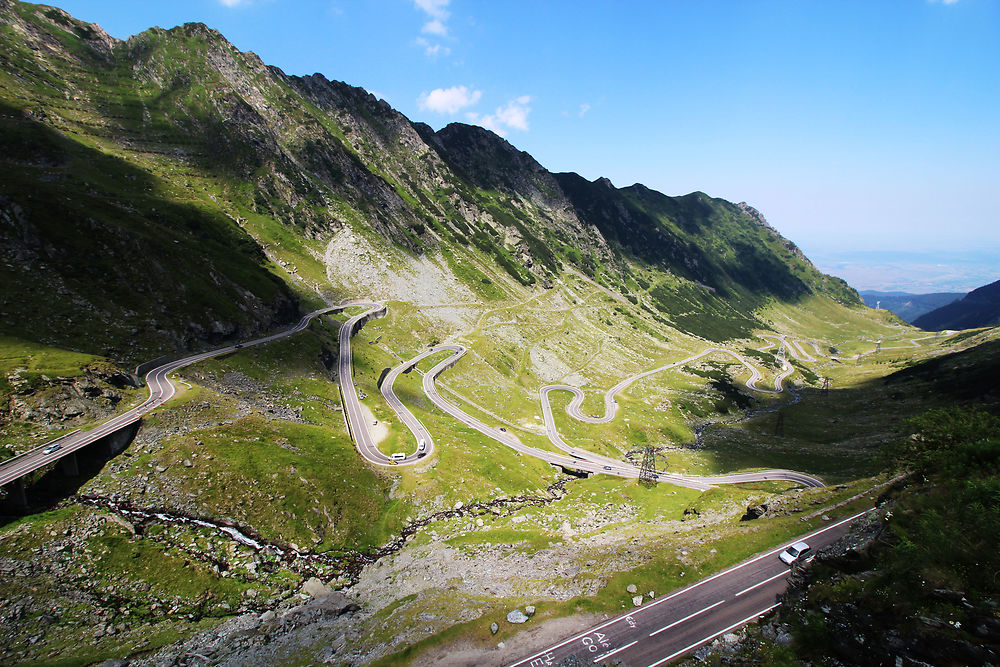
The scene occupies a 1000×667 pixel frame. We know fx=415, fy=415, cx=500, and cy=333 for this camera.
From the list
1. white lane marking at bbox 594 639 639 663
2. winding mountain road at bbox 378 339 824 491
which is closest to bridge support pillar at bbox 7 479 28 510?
winding mountain road at bbox 378 339 824 491

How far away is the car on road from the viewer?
39250 mm

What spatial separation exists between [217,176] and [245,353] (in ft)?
410

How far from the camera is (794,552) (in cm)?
4025

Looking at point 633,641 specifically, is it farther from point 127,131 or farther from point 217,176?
point 127,131

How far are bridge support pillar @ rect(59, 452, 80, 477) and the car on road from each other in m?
72.2

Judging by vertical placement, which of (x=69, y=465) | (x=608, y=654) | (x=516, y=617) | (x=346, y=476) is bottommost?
(x=608, y=654)

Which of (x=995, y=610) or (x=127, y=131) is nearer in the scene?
(x=995, y=610)

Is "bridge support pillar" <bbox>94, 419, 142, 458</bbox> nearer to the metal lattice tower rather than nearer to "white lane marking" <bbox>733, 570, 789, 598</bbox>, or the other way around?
"white lane marking" <bbox>733, 570, 789, 598</bbox>

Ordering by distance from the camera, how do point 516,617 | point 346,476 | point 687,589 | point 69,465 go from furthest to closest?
point 346,476
point 69,465
point 687,589
point 516,617

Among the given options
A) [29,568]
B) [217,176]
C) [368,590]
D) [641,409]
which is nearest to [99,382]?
Answer: [29,568]

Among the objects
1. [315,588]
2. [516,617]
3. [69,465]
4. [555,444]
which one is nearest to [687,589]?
Result: [516,617]

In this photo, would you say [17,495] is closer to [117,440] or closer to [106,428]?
[117,440]

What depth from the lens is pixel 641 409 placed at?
142750 millimetres

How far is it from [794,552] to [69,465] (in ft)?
244
